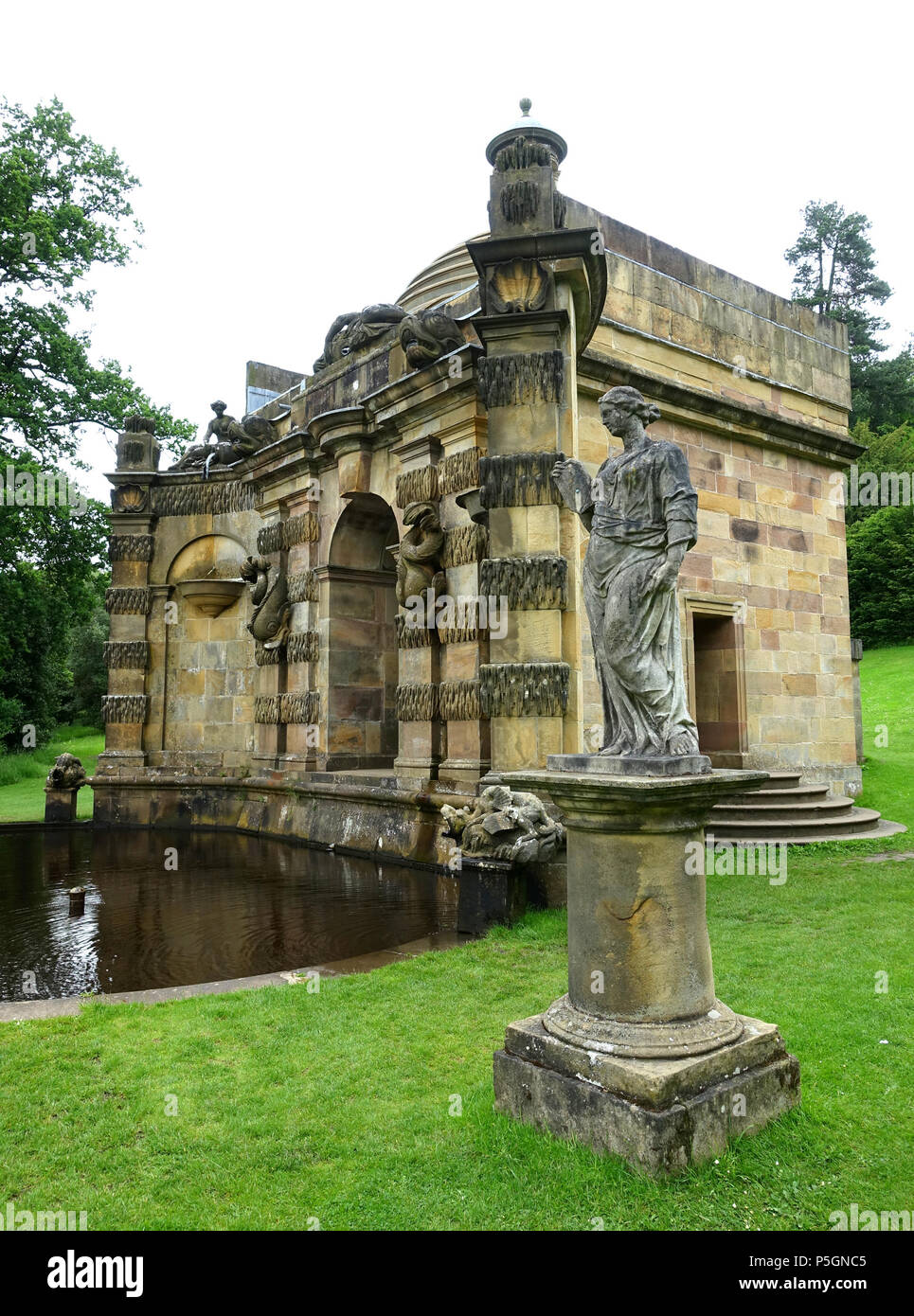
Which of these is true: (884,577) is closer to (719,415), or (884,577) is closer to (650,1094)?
(719,415)

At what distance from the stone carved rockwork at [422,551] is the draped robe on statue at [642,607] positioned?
6.12m

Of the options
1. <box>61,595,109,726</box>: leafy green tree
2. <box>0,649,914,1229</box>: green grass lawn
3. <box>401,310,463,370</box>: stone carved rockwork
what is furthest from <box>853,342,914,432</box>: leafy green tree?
<box>0,649,914,1229</box>: green grass lawn

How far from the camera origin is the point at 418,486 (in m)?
10.7

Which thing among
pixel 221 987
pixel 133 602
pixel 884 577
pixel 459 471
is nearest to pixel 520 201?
pixel 459 471

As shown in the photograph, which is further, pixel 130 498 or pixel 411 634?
pixel 130 498

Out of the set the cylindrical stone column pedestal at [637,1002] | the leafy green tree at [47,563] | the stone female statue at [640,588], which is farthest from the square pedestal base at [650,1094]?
the leafy green tree at [47,563]

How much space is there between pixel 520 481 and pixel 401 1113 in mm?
6280

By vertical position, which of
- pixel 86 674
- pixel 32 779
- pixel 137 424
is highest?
pixel 137 424

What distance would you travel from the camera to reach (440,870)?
9836mm

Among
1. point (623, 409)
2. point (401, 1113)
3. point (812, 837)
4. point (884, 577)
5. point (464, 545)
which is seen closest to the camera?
point (401, 1113)

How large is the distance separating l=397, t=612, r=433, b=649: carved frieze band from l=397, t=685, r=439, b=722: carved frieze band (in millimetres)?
535

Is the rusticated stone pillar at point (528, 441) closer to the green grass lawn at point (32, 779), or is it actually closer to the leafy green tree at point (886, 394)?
the green grass lawn at point (32, 779)

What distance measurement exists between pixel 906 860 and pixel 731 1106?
7.03m
